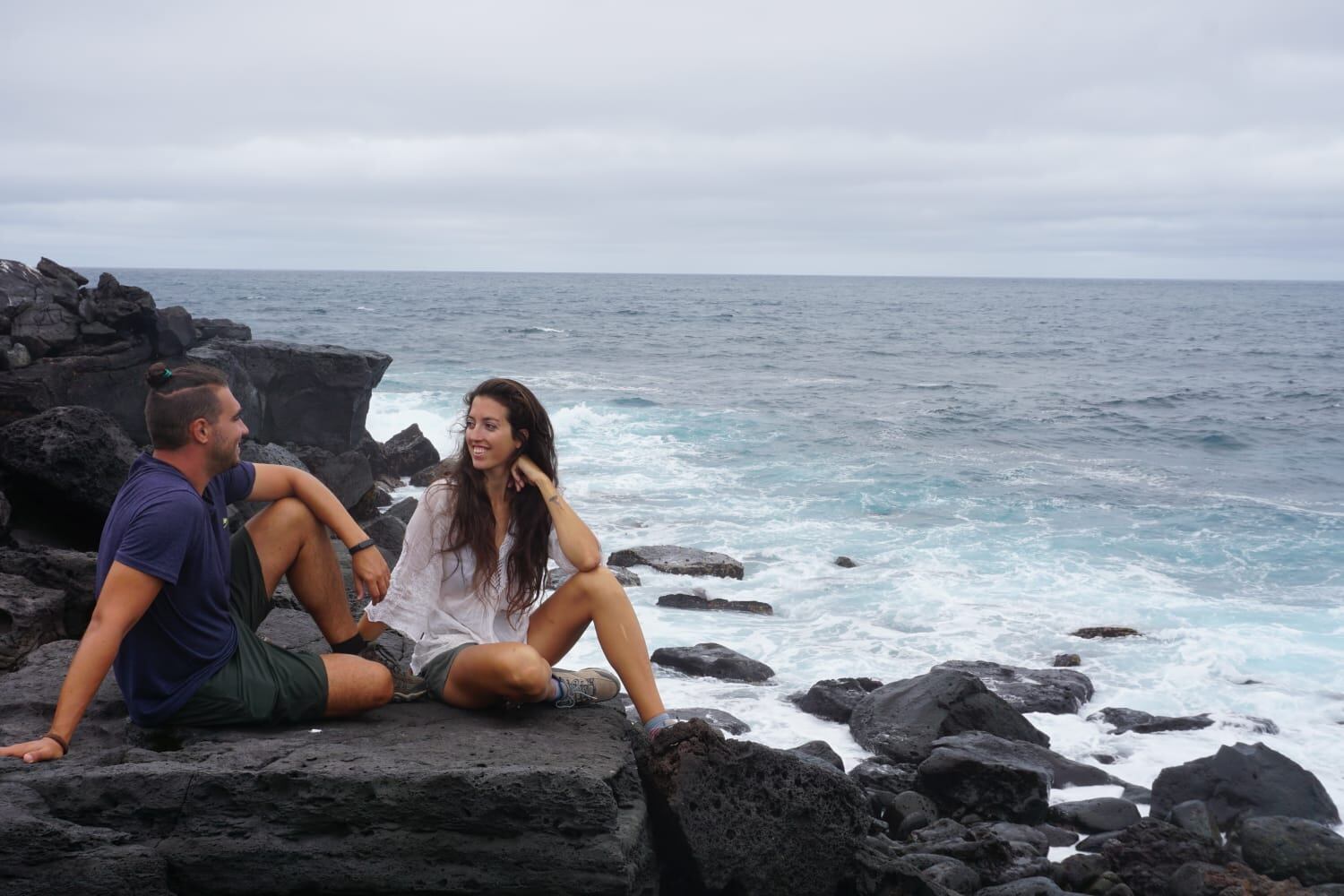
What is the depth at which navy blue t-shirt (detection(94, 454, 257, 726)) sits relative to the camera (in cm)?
377

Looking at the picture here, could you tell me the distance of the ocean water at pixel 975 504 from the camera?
10.4 meters

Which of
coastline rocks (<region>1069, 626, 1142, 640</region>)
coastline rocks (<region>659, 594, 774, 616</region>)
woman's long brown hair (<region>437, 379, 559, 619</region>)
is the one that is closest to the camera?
woman's long brown hair (<region>437, 379, 559, 619</region>)

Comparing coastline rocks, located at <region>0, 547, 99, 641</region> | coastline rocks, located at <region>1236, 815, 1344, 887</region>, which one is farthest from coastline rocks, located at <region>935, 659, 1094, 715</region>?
coastline rocks, located at <region>0, 547, 99, 641</region>

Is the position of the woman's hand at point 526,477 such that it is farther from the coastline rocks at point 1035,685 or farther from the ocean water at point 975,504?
the coastline rocks at point 1035,685

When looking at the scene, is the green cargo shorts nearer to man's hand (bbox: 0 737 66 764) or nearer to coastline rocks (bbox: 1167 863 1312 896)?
man's hand (bbox: 0 737 66 764)

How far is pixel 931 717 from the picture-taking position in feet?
27.1

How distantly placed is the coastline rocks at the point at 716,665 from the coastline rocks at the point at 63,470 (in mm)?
4739

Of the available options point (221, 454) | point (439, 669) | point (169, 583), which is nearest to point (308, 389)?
point (439, 669)

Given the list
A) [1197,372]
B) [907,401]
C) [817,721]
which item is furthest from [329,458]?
[1197,372]

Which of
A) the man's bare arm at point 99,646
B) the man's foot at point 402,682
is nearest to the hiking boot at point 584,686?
the man's foot at point 402,682

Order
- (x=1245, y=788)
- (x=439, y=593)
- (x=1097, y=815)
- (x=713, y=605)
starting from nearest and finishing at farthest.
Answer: (x=439, y=593), (x=1097, y=815), (x=1245, y=788), (x=713, y=605)

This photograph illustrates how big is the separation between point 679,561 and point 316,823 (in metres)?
10.2

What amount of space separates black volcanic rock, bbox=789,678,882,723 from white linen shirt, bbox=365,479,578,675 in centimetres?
485

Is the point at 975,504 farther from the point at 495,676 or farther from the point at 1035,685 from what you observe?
the point at 495,676
